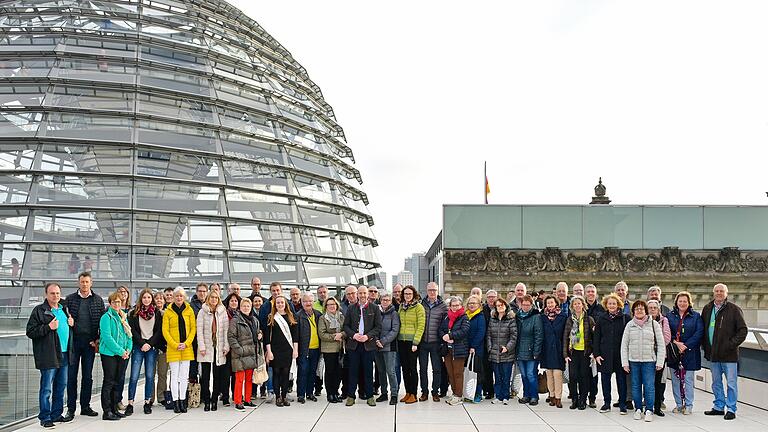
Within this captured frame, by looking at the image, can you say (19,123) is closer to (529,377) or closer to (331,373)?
(331,373)

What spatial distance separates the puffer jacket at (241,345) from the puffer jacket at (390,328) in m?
1.98

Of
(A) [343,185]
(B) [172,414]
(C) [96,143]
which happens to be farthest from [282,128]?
(B) [172,414]

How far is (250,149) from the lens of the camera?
60.3 ft

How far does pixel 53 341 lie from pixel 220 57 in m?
12.8

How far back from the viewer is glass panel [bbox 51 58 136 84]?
672 inches

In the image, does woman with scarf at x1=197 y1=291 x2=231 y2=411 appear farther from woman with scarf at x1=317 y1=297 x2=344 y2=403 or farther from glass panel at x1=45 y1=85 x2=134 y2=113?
glass panel at x1=45 y1=85 x2=134 y2=113

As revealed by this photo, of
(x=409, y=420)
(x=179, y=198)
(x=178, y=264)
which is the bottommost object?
(x=409, y=420)

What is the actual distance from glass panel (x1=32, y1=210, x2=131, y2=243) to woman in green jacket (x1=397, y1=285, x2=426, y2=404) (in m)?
8.15

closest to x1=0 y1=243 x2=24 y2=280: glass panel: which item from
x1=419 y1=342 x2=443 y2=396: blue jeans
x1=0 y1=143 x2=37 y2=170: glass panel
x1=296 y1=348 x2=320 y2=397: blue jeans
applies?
x1=0 y1=143 x2=37 y2=170: glass panel

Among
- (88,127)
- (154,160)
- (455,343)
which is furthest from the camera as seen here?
(154,160)

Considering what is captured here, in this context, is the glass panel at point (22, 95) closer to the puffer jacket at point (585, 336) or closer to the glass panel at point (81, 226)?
the glass panel at point (81, 226)

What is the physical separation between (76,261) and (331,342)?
315 inches

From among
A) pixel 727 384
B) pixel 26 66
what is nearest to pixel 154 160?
pixel 26 66

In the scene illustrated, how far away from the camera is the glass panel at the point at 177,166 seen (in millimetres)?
16531
